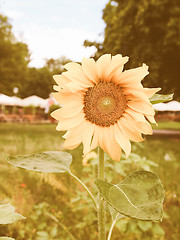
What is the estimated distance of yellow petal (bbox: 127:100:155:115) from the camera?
0.82 metres

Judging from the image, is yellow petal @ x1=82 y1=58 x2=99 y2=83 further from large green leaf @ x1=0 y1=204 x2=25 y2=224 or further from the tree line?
the tree line

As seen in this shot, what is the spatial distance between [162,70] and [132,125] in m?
11.6

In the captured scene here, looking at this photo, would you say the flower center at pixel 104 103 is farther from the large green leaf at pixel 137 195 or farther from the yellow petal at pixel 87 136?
the large green leaf at pixel 137 195

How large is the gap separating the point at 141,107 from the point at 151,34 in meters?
11.0

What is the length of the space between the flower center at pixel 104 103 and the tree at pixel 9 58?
54.8ft

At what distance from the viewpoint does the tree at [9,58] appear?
1699cm

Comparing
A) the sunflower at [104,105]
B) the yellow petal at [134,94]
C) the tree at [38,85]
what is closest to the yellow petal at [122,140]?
the sunflower at [104,105]

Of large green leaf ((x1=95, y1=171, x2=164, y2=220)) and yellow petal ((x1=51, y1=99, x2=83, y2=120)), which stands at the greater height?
yellow petal ((x1=51, y1=99, x2=83, y2=120))

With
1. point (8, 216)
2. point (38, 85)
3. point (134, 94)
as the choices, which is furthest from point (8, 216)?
point (38, 85)

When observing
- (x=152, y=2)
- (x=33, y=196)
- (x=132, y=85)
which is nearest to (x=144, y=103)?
(x=132, y=85)

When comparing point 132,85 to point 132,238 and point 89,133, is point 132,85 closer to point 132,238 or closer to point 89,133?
point 89,133

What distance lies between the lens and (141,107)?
854mm

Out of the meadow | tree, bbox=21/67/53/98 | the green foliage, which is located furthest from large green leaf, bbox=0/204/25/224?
tree, bbox=21/67/53/98

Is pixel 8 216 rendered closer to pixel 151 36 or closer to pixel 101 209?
pixel 101 209
